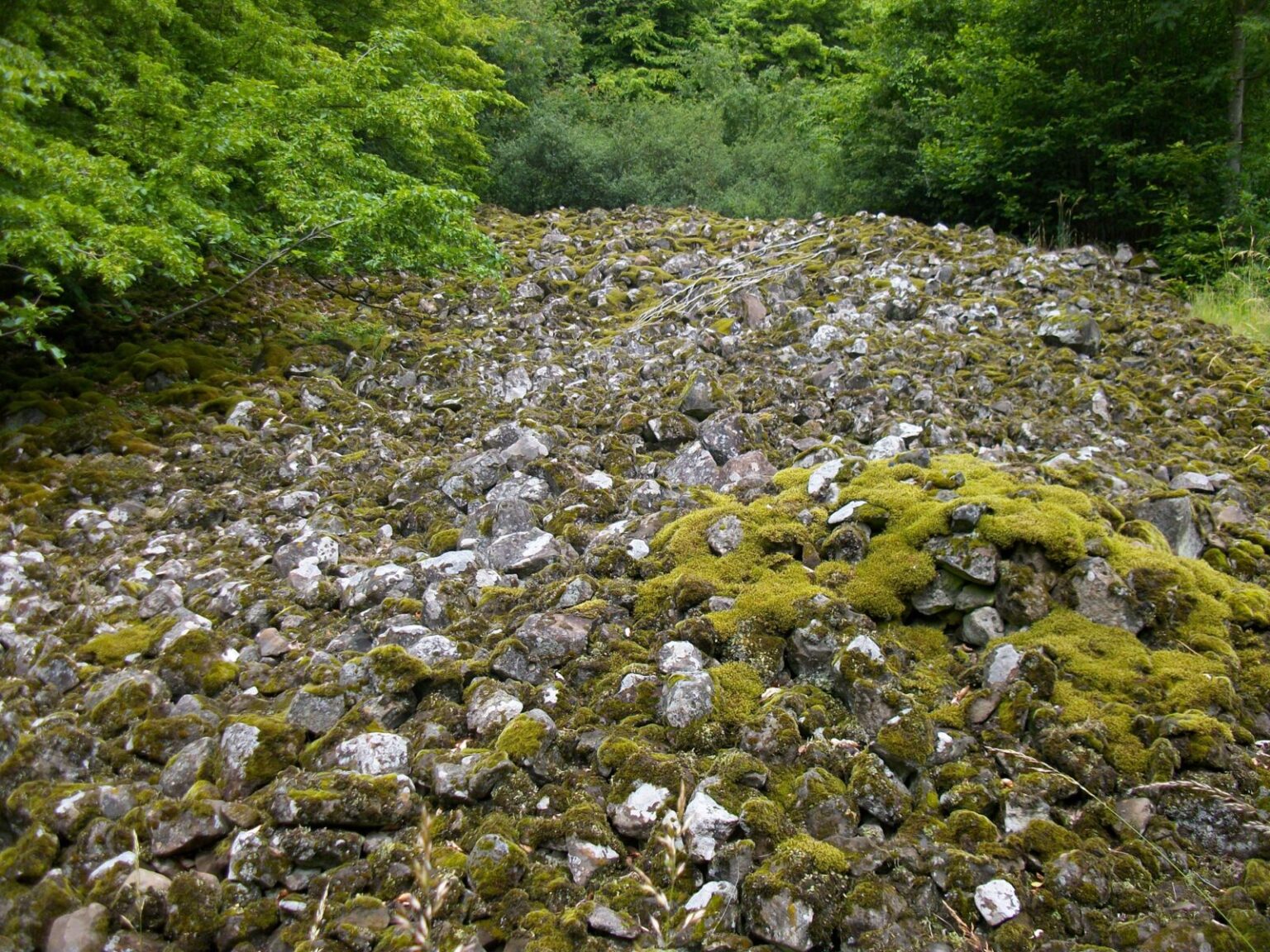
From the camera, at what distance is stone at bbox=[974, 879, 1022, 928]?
238cm

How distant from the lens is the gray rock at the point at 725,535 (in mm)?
4070

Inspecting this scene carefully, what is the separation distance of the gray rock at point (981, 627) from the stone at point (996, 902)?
121 centimetres

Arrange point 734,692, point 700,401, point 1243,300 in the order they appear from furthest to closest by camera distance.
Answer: point 1243,300 < point 700,401 < point 734,692

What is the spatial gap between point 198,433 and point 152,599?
7.60 feet

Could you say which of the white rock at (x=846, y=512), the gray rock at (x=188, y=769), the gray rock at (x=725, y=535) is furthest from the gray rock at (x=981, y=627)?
the gray rock at (x=188, y=769)

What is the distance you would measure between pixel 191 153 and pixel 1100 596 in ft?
21.8

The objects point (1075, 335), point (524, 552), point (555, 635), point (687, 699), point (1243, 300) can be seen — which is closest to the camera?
point (687, 699)

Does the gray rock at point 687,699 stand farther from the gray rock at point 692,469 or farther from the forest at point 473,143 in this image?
the forest at point 473,143

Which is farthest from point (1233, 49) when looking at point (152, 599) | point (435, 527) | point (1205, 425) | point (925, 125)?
point (152, 599)

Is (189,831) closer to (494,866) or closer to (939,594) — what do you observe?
(494,866)

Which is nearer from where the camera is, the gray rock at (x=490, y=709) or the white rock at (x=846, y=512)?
the gray rock at (x=490, y=709)

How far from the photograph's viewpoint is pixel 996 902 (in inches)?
94.7

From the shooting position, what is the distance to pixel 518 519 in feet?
15.8

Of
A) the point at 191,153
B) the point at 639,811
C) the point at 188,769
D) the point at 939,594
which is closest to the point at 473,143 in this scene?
the point at 191,153
